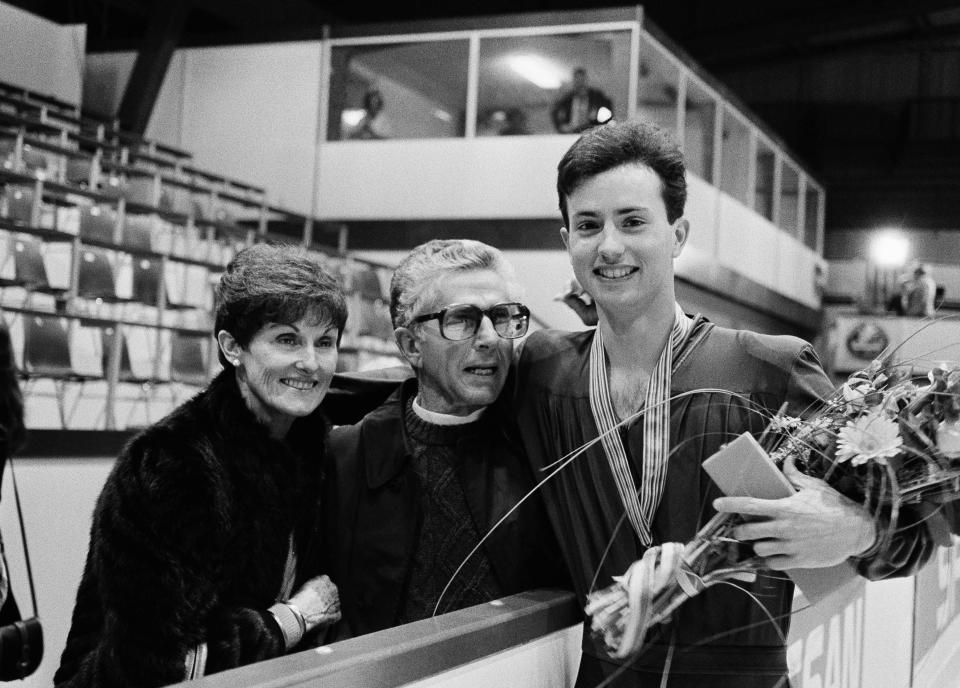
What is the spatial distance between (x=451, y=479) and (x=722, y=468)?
674 millimetres

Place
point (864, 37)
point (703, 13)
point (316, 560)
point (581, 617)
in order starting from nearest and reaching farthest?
1. point (581, 617)
2. point (316, 560)
3. point (703, 13)
4. point (864, 37)

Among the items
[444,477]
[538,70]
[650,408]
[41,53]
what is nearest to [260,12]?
[41,53]

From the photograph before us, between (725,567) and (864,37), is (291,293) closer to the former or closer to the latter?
(725,567)

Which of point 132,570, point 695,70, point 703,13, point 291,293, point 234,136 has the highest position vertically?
point 703,13

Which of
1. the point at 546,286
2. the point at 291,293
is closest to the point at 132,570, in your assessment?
the point at 291,293

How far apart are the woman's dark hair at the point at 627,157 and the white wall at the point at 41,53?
34.3 ft

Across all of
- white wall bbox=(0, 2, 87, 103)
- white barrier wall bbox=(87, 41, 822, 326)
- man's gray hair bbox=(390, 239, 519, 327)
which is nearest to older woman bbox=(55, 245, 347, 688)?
man's gray hair bbox=(390, 239, 519, 327)

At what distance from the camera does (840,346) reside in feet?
34.7

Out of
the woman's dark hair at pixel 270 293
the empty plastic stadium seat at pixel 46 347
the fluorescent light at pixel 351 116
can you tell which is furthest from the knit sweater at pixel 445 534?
the fluorescent light at pixel 351 116

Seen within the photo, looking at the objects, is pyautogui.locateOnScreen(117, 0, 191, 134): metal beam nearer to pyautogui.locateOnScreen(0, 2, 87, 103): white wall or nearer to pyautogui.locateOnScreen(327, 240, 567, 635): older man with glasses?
→ pyautogui.locateOnScreen(0, 2, 87, 103): white wall

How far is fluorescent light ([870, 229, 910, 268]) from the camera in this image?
639 inches

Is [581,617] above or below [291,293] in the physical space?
below

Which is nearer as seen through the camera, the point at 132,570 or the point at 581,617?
the point at 132,570

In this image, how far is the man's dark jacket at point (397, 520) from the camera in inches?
72.9
